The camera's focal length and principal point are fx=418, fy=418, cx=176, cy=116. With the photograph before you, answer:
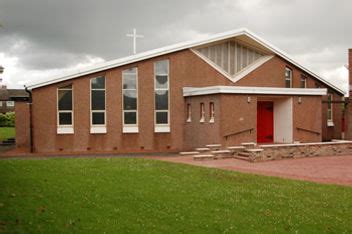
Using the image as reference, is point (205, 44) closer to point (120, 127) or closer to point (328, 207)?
point (120, 127)

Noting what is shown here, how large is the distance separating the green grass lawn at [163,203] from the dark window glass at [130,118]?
11354 mm

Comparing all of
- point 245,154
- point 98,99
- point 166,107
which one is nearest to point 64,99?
point 98,99

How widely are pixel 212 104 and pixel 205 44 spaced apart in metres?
4.96

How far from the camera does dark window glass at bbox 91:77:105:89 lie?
82.7 ft

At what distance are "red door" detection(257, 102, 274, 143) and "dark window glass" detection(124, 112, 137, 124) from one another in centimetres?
800

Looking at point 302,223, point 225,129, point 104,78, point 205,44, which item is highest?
point 205,44

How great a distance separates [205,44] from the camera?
88.3 ft

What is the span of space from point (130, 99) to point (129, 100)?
88mm

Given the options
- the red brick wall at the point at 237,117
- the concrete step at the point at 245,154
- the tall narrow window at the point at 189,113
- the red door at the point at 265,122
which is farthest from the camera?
the red door at the point at 265,122

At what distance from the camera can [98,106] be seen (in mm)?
25312

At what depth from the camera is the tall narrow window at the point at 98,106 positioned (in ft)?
82.7

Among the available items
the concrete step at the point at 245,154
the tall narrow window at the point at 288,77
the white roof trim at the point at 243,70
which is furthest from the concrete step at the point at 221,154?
the tall narrow window at the point at 288,77

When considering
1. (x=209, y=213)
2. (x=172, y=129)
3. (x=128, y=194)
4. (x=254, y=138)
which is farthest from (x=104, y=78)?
(x=209, y=213)

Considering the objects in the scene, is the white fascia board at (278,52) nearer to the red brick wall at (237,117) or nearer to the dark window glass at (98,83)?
the red brick wall at (237,117)
